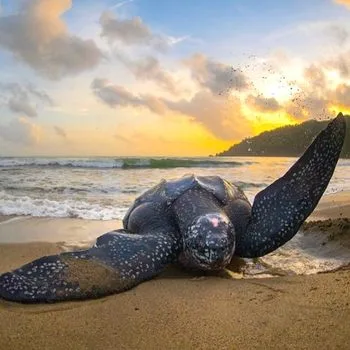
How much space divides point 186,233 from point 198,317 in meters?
1.16

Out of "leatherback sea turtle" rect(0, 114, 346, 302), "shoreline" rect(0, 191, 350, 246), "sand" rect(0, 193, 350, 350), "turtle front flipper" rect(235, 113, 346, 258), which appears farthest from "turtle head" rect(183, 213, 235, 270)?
"shoreline" rect(0, 191, 350, 246)

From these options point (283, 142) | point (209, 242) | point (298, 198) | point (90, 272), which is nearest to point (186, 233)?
point (209, 242)

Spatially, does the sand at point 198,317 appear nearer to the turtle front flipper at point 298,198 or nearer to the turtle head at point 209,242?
the turtle head at point 209,242

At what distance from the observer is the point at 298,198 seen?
12.3 feet

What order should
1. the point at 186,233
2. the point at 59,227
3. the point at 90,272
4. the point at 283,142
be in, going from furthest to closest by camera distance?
the point at 283,142 < the point at 59,227 < the point at 186,233 < the point at 90,272

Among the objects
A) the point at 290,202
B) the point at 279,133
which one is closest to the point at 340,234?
the point at 290,202

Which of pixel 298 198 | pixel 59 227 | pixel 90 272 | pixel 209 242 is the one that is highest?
pixel 298 198

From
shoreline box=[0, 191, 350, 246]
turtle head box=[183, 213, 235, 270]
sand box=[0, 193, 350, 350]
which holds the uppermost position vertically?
turtle head box=[183, 213, 235, 270]

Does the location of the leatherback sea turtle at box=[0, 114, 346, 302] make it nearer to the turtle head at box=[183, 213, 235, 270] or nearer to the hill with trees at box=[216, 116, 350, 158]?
the turtle head at box=[183, 213, 235, 270]

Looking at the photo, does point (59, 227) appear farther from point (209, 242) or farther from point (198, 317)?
point (198, 317)

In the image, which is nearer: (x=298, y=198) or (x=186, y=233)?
(x=186, y=233)

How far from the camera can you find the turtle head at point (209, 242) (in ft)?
10.7

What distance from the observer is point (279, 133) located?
56.3 m

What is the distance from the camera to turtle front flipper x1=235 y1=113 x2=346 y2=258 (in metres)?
3.72
